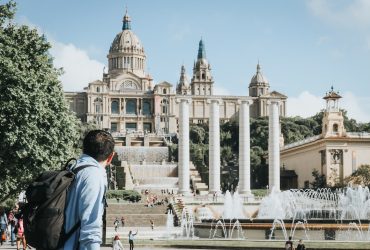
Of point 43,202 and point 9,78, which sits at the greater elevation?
point 9,78

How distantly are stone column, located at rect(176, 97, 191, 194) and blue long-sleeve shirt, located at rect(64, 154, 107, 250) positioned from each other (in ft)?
199

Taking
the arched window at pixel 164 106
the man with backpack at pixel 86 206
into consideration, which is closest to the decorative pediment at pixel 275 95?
the arched window at pixel 164 106

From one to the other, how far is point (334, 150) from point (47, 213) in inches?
Answer: 3022

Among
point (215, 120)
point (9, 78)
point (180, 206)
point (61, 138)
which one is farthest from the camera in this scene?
point (215, 120)

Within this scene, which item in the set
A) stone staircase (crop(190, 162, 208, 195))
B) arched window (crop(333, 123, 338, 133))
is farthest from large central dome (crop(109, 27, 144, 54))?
arched window (crop(333, 123, 338, 133))

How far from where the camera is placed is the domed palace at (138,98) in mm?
145000

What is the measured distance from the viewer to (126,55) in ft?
539

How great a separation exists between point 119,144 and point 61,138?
93134 mm

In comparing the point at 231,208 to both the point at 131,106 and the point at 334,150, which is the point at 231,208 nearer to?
the point at 334,150

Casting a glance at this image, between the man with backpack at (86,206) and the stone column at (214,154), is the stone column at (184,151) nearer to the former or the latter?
the stone column at (214,154)

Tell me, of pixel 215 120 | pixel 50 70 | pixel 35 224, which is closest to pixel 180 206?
pixel 215 120

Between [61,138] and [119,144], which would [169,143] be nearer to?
[119,144]

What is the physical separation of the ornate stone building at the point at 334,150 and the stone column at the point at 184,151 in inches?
767

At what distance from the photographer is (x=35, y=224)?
5234 millimetres
